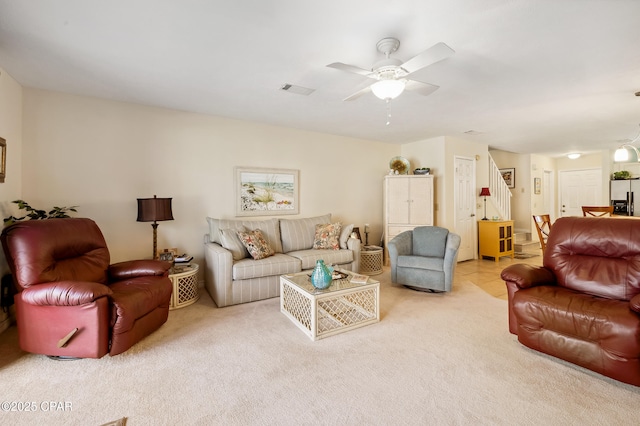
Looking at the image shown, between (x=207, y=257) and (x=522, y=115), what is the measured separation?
15.4 feet

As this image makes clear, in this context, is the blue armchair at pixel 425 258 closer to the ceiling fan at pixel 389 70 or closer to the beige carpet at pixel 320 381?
the beige carpet at pixel 320 381

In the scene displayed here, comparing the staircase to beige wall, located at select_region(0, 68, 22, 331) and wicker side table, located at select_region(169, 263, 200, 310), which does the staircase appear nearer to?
wicker side table, located at select_region(169, 263, 200, 310)

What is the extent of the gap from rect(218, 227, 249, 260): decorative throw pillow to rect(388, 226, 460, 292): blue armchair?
196 centimetres

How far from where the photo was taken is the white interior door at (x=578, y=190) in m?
7.89

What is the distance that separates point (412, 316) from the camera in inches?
123

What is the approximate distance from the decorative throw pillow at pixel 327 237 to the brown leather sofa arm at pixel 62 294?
276 centimetres

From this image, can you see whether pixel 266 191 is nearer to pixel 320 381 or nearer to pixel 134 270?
pixel 134 270

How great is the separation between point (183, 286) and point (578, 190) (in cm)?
1003

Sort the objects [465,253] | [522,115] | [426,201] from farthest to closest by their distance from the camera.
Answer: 1. [465,253]
2. [426,201]
3. [522,115]

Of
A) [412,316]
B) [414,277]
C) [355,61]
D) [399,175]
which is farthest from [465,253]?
[355,61]

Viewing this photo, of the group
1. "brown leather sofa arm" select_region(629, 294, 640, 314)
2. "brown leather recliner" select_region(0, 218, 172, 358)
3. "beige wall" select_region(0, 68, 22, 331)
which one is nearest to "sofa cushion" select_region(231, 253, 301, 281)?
"brown leather recliner" select_region(0, 218, 172, 358)

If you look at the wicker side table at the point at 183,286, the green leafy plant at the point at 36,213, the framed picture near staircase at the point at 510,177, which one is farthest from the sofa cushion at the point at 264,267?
the framed picture near staircase at the point at 510,177

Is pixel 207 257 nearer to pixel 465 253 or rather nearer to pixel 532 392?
pixel 532 392

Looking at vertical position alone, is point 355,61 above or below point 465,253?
above
